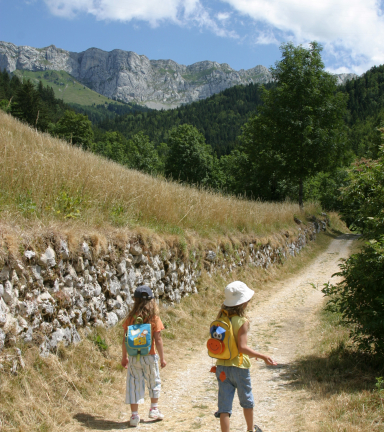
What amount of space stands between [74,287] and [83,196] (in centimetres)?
218

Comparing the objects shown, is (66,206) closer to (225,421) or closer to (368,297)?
(225,421)

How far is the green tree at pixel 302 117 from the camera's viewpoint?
21.4 metres

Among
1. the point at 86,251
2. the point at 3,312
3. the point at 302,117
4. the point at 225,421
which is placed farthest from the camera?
the point at 302,117

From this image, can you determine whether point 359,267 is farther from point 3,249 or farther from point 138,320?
point 3,249

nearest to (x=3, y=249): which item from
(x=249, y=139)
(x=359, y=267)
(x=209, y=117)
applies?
(x=359, y=267)

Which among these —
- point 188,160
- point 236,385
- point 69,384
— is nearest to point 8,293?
point 69,384

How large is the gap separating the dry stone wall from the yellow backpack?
2.08 meters

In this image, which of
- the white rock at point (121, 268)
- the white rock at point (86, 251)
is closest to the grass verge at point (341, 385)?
the white rock at point (121, 268)

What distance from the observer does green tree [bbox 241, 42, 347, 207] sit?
21391 mm

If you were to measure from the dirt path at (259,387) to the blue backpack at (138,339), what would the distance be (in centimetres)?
79

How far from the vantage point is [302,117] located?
71.4 feet

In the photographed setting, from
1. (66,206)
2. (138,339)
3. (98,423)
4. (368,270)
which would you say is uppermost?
(368,270)

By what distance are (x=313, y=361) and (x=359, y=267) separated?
169 cm

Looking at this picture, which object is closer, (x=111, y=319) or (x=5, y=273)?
(x=5, y=273)
